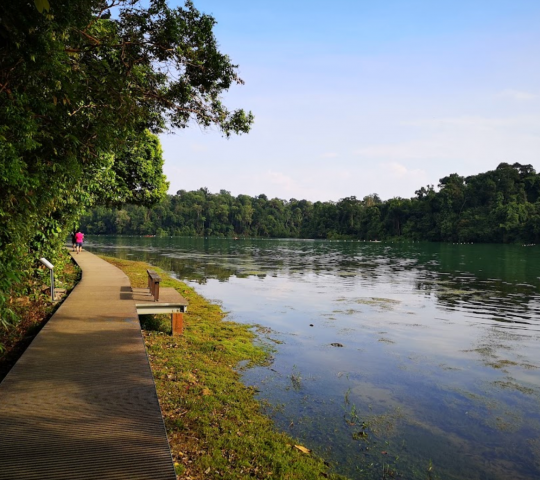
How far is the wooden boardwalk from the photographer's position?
383 centimetres

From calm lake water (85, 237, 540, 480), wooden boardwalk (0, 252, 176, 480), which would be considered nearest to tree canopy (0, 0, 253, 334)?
wooden boardwalk (0, 252, 176, 480)

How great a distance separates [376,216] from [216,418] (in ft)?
448

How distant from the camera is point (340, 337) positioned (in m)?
12.7

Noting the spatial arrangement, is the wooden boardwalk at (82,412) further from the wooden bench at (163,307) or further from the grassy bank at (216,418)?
the wooden bench at (163,307)

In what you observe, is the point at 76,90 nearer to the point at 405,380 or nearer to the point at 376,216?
the point at 405,380

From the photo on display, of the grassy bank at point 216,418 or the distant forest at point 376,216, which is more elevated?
the distant forest at point 376,216

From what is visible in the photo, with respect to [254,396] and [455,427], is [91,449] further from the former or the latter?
[455,427]

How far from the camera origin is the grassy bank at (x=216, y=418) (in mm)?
5180

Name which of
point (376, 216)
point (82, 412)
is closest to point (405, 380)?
point (82, 412)

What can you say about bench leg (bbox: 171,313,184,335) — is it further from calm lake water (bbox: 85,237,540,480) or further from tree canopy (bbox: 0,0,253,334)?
tree canopy (bbox: 0,0,253,334)

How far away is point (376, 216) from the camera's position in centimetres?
13762

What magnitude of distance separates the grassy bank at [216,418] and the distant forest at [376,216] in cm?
5367

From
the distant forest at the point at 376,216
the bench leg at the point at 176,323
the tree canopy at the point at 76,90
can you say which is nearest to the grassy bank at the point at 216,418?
the bench leg at the point at 176,323

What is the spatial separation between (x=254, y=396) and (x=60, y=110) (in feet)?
19.3
